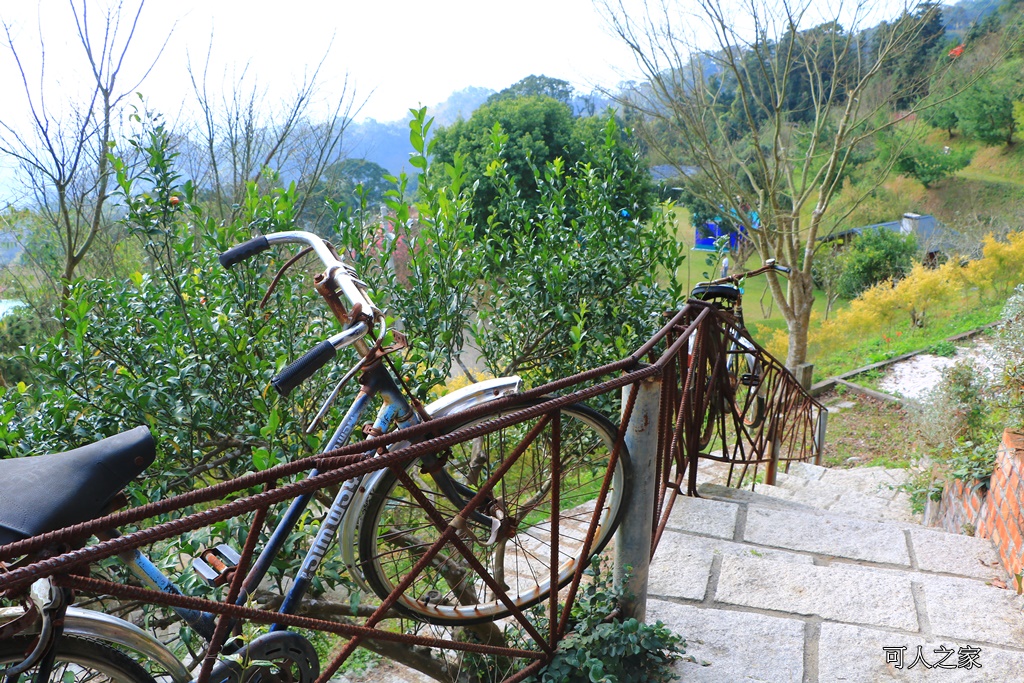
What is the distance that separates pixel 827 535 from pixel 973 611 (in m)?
0.68

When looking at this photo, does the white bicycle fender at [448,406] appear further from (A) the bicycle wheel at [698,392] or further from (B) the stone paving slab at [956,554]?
(B) the stone paving slab at [956,554]

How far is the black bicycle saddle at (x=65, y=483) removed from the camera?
1.20 m

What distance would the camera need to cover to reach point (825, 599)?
240 centimetres

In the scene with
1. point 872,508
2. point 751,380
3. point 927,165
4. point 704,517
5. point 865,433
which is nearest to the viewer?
point 704,517

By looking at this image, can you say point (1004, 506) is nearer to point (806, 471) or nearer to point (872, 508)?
point (872, 508)

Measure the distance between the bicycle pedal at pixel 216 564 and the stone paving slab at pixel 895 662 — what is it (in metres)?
1.56

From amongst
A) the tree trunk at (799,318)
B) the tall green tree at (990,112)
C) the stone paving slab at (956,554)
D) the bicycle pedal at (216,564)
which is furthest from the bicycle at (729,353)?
the tall green tree at (990,112)

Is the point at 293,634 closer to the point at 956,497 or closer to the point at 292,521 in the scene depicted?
the point at 292,521

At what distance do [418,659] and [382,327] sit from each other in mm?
1311

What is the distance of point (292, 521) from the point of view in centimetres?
174

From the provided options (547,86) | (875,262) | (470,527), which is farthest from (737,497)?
(547,86)

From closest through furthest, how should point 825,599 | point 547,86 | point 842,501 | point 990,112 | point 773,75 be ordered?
point 825,599, point 842,501, point 773,75, point 547,86, point 990,112

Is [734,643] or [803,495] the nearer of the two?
[734,643]

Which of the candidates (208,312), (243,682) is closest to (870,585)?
(243,682)
